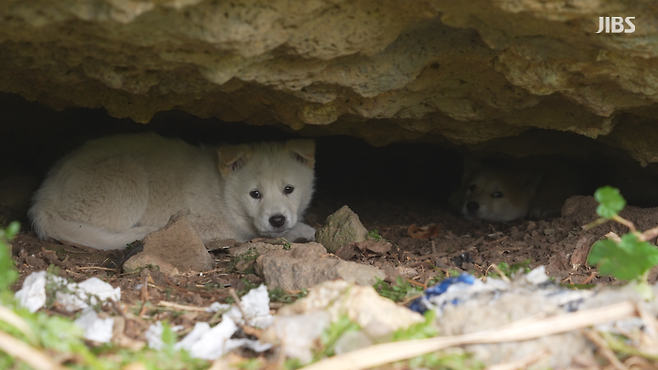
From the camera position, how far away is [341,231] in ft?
13.9

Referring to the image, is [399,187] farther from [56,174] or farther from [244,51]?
[244,51]

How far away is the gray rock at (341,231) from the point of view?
419 centimetres

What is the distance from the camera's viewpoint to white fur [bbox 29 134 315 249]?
4.82 meters

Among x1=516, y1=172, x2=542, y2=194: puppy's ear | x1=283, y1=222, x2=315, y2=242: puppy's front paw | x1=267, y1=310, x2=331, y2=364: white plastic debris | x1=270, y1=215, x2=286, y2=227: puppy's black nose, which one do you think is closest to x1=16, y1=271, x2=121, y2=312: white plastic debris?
x1=267, y1=310, x2=331, y2=364: white plastic debris

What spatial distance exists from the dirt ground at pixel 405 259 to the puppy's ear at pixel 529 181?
6.27ft

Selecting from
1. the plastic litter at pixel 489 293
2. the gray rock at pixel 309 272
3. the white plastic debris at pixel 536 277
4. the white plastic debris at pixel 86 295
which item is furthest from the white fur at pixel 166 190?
the white plastic debris at pixel 536 277

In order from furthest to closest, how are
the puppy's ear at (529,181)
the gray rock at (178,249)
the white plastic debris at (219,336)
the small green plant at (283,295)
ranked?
the puppy's ear at (529,181)
the gray rock at (178,249)
the small green plant at (283,295)
the white plastic debris at (219,336)

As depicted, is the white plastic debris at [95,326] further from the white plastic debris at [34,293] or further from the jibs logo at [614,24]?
the jibs logo at [614,24]

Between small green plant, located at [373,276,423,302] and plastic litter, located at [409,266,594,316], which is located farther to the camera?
small green plant, located at [373,276,423,302]

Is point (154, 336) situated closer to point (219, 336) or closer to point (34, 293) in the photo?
point (219, 336)

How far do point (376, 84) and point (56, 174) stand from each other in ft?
10.8

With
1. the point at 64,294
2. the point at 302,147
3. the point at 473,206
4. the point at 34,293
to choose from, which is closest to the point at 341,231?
the point at 302,147

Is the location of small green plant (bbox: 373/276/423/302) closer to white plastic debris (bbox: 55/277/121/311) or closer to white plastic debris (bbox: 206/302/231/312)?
white plastic debris (bbox: 206/302/231/312)

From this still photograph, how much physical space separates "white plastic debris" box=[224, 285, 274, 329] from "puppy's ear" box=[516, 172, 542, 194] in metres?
5.45
